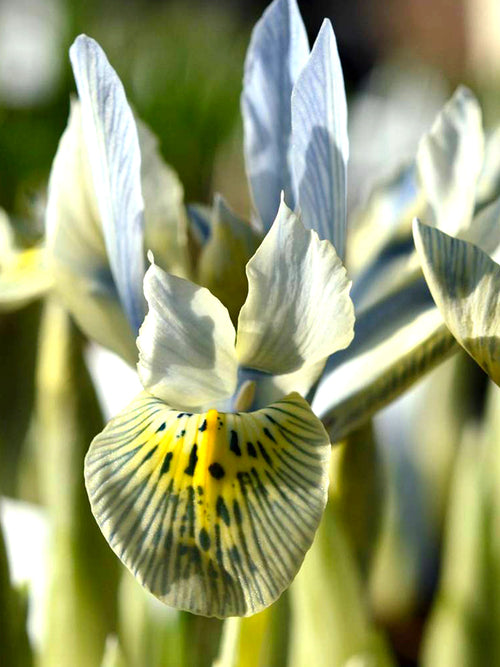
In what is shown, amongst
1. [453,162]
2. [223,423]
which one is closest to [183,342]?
[223,423]

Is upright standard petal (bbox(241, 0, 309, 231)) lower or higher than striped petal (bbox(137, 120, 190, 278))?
higher

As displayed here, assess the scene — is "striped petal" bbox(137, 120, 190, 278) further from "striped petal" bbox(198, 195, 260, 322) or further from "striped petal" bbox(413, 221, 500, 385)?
"striped petal" bbox(413, 221, 500, 385)

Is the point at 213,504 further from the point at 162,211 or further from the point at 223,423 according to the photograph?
the point at 162,211

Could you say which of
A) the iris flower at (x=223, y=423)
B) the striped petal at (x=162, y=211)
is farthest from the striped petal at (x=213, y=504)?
the striped petal at (x=162, y=211)

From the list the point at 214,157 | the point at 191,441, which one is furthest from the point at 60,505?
the point at 214,157

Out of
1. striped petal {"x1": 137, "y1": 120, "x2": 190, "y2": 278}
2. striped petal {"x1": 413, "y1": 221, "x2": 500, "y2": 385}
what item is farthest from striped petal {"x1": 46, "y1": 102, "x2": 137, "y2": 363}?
striped petal {"x1": 413, "y1": 221, "x2": 500, "y2": 385}

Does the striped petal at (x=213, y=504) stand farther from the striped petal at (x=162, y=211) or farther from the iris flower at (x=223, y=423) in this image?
the striped petal at (x=162, y=211)
